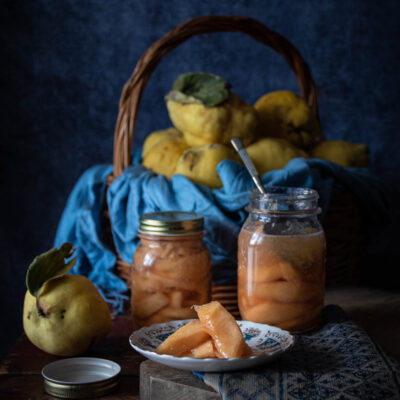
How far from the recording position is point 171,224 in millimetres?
838

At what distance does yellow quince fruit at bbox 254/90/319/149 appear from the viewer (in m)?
1.21

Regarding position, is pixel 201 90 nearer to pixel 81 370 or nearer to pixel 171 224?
pixel 171 224

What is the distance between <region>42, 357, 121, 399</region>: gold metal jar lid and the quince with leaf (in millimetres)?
65

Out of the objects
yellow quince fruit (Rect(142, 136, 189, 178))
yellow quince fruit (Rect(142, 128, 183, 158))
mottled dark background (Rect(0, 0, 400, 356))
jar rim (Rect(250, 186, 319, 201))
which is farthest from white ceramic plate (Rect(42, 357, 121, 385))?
mottled dark background (Rect(0, 0, 400, 356))

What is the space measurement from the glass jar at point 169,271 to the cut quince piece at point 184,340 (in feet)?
0.55

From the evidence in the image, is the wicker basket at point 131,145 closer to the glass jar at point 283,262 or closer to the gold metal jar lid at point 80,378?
the glass jar at point 283,262

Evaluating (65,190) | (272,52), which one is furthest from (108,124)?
(272,52)

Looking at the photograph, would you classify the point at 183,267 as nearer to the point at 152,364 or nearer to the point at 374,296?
the point at 152,364

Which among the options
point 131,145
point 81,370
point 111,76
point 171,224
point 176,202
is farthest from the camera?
point 111,76

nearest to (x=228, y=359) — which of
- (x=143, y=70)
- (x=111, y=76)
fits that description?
(x=143, y=70)

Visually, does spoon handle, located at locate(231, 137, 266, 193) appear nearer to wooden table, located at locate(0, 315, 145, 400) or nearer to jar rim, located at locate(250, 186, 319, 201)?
jar rim, located at locate(250, 186, 319, 201)

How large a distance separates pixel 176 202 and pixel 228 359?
1.44 feet

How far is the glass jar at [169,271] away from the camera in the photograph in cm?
85

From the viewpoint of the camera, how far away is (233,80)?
1592 mm
